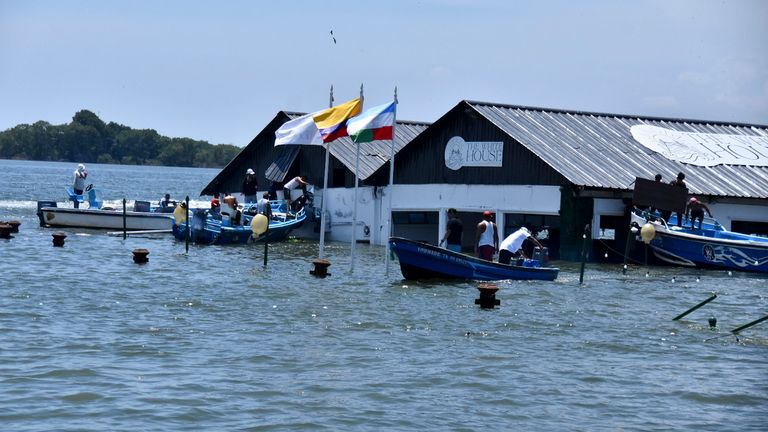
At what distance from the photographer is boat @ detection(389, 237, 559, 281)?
2808 cm

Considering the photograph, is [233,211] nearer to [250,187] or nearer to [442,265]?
[250,187]

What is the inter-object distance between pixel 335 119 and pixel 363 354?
40.1 ft

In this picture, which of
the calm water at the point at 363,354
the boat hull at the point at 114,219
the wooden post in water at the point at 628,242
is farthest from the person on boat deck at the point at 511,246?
the boat hull at the point at 114,219

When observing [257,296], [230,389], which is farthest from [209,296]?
[230,389]

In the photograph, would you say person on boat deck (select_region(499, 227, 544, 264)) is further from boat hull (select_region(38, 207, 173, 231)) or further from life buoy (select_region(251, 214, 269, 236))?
boat hull (select_region(38, 207, 173, 231))

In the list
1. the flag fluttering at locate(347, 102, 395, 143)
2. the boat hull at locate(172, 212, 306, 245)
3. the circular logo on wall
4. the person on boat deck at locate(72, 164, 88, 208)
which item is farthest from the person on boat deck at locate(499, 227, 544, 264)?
the person on boat deck at locate(72, 164, 88, 208)

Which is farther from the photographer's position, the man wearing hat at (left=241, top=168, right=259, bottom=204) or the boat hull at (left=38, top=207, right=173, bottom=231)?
the man wearing hat at (left=241, top=168, right=259, bottom=204)

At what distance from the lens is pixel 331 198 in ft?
159

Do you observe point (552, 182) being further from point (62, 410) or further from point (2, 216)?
point (2, 216)

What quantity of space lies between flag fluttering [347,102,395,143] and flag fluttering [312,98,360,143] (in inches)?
17.7

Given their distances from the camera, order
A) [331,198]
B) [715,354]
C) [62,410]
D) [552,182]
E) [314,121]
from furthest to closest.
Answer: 1. [331,198]
2. [552,182]
3. [314,121]
4. [715,354]
5. [62,410]

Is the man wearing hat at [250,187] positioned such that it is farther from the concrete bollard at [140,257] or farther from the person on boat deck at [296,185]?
the concrete bollard at [140,257]

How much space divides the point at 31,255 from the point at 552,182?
619 inches

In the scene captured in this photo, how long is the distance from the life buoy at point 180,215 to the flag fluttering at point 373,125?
1240 cm
